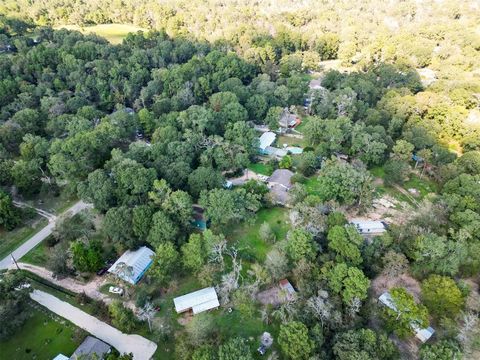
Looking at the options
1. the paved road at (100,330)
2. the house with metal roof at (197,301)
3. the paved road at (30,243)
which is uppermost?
the house with metal roof at (197,301)

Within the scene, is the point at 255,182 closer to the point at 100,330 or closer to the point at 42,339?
the point at 100,330

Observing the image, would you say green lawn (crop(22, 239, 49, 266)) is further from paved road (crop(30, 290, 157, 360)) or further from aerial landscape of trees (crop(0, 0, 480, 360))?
paved road (crop(30, 290, 157, 360))

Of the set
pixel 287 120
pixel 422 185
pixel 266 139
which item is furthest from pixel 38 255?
pixel 422 185

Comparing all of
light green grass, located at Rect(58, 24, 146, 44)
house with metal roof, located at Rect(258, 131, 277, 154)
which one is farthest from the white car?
light green grass, located at Rect(58, 24, 146, 44)

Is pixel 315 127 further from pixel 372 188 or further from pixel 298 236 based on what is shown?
pixel 298 236

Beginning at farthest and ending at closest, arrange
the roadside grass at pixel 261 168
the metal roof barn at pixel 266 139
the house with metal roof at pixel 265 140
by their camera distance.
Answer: the metal roof barn at pixel 266 139 < the house with metal roof at pixel 265 140 < the roadside grass at pixel 261 168

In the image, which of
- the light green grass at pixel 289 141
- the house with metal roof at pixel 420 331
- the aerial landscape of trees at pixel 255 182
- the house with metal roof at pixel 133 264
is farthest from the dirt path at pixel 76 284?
the light green grass at pixel 289 141

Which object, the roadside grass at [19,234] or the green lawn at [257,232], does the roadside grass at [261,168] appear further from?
the roadside grass at [19,234]
